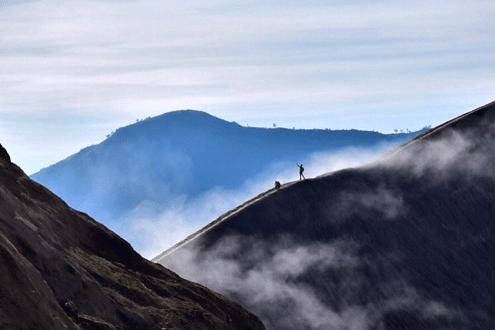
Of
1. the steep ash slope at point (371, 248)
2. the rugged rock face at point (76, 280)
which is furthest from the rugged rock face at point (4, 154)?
the steep ash slope at point (371, 248)

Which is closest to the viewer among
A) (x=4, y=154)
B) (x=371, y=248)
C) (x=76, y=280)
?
(x=76, y=280)

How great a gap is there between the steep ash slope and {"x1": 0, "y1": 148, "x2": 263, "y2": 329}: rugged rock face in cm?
6124

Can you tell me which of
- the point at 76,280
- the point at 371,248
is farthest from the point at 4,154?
the point at 371,248

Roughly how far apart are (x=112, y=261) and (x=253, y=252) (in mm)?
75175

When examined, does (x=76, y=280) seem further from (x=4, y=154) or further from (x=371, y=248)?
(x=371, y=248)

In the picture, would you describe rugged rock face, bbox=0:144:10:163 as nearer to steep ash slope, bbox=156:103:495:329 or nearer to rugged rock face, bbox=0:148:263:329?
rugged rock face, bbox=0:148:263:329

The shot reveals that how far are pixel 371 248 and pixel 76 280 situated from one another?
97460 mm

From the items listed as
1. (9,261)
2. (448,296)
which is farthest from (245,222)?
(9,261)

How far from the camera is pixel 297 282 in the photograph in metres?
143

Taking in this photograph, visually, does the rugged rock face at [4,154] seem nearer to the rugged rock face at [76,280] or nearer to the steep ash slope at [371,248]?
the rugged rock face at [76,280]

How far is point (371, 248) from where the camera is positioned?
154 meters

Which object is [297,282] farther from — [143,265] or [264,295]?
[143,265]

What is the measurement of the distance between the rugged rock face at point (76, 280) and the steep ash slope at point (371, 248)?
201ft

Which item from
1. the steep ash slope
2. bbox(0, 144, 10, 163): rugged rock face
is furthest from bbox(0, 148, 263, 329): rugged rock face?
the steep ash slope
